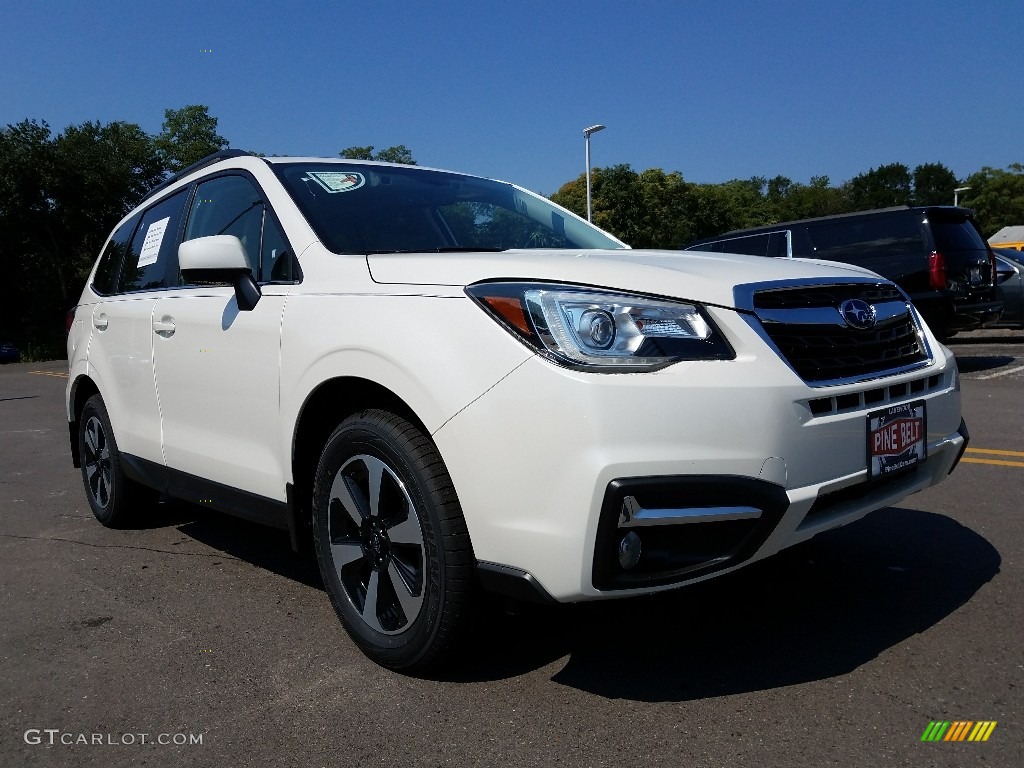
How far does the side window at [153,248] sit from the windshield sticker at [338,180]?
99 cm

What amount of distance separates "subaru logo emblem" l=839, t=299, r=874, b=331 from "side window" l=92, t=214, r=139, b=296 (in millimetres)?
3658

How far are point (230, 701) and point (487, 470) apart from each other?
1094 mm

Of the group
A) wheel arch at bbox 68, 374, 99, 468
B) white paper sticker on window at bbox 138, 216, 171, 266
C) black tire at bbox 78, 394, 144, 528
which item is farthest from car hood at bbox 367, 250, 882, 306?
wheel arch at bbox 68, 374, 99, 468

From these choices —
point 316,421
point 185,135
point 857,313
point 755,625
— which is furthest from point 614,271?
point 185,135

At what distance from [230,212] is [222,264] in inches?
25.7

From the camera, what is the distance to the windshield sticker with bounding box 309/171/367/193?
3.35 meters

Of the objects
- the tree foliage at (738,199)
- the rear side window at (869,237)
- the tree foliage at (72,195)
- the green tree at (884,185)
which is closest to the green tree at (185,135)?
the tree foliage at (72,195)

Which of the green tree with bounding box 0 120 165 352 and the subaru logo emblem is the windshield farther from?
the green tree with bounding box 0 120 165 352

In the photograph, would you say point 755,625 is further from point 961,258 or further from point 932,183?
point 932,183

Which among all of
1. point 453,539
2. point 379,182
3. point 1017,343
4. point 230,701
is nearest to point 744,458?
point 453,539

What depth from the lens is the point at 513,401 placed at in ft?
7.23

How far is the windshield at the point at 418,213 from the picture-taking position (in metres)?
3.11

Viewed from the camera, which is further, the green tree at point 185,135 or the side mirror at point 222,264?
the green tree at point 185,135

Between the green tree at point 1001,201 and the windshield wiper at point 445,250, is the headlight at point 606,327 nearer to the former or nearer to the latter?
A: the windshield wiper at point 445,250
